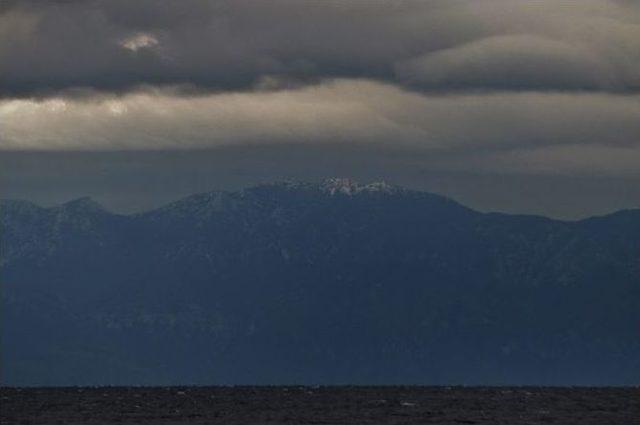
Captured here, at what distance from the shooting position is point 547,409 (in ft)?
362

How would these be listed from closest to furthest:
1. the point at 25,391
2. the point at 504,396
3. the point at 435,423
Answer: the point at 435,423, the point at 504,396, the point at 25,391

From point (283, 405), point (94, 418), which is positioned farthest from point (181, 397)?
point (94, 418)

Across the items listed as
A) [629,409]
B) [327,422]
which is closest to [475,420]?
[327,422]

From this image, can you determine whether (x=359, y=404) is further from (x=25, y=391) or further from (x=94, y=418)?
(x=25, y=391)

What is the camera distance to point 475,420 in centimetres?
9938

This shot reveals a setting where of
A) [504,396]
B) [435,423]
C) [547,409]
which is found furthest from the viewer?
[504,396]

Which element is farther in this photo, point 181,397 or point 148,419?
point 181,397

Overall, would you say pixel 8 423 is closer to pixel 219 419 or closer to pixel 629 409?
pixel 219 419

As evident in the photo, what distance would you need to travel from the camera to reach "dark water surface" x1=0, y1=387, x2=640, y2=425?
10125 centimetres

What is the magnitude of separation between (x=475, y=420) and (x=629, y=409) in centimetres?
1841

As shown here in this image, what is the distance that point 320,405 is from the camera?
113562 millimetres

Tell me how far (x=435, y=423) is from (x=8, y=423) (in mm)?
30710

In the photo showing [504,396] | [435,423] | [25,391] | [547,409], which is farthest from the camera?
[25,391]

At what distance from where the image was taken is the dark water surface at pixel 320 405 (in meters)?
101
